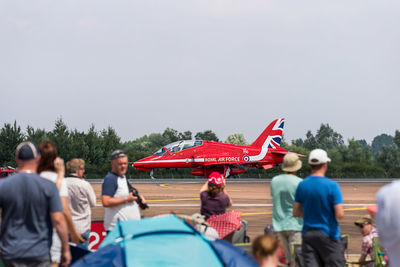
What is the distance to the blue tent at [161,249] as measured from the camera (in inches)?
175

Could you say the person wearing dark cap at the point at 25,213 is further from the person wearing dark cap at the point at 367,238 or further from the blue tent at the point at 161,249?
the person wearing dark cap at the point at 367,238

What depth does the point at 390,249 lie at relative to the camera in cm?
319

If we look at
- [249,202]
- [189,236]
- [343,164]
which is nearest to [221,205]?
[189,236]

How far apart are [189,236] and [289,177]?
226 cm

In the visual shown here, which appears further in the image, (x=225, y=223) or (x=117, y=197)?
(x=225, y=223)

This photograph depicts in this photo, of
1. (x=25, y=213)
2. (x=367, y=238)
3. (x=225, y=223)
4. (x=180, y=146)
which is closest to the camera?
(x=25, y=213)

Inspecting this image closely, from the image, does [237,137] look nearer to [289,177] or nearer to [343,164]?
[343,164]

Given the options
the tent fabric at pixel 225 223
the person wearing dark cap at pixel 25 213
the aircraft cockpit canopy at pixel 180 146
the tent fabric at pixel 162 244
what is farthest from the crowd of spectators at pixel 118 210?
the aircraft cockpit canopy at pixel 180 146

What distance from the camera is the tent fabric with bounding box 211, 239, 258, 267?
4672 mm

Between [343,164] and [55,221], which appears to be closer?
[55,221]

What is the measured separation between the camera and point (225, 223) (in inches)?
275

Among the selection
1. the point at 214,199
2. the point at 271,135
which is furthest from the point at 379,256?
the point at 271,135

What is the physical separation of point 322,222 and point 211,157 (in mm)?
33949

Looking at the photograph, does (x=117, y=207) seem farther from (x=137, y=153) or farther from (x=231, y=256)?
(x=137, y=153)
